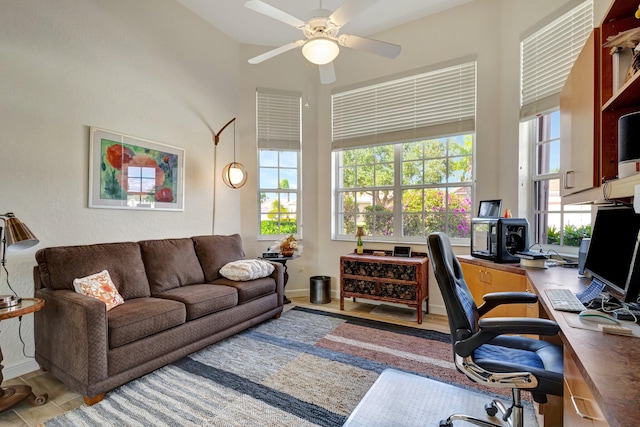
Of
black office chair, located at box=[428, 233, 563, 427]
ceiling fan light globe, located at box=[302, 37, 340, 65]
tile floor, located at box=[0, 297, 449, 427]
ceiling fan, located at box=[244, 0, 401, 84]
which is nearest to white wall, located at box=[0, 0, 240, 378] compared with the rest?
tile floor, located at box=[0, 297, 449, 427]

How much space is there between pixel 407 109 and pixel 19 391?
4371 millimetres

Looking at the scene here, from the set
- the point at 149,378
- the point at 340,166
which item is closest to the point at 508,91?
the point at 340,166

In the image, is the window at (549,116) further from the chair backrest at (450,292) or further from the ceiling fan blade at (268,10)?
the ceiling fan blade at (268,10)

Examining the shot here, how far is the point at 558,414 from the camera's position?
1.55 metres

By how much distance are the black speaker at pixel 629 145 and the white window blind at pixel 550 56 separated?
1.92 meters

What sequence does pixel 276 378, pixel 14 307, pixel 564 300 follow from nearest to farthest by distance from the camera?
pixel 564 300 < pixel 14 307 < pixel 276 378

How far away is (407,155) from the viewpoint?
13.1ft

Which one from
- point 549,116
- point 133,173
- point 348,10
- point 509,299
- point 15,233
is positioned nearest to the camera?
point 509,299

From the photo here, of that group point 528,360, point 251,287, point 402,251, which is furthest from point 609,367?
point 402,251

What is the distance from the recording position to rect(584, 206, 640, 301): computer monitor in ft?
3.92

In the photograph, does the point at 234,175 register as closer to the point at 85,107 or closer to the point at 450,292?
the point at 85,107

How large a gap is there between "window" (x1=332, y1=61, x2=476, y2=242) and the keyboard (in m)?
2.13

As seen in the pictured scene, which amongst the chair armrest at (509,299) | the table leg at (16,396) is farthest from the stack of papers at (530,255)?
the table leg at (16,396)

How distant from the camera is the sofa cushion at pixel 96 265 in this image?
7.33 ft
